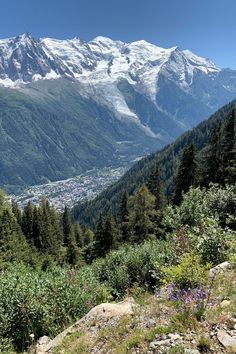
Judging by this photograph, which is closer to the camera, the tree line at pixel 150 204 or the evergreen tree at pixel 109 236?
the tree line at pixel 150 204

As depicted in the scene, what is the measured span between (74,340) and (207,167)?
5929 cm

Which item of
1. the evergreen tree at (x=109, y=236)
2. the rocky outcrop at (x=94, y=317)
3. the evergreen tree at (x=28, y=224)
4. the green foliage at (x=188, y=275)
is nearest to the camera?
the green foliage at (x=188, y=275)

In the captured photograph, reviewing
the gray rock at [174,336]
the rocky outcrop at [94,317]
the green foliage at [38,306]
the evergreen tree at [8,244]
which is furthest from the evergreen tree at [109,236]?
the gray rock at [174,336]

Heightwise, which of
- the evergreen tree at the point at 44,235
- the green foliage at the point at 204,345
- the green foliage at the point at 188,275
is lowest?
the evergreen tree at the point at 44,235

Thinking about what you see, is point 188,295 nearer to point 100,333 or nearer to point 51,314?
point 100,333

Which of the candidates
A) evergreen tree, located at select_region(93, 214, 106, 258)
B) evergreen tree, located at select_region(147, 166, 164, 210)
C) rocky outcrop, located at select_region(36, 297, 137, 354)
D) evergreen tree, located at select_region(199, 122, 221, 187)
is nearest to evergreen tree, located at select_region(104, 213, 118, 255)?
evergreen tree, located at select_region(93, 214, 106, 258)

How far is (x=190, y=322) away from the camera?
9680 mm

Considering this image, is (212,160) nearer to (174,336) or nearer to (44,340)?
(44,340)

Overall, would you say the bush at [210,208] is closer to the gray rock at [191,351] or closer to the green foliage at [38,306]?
the green foliage at [38,306]

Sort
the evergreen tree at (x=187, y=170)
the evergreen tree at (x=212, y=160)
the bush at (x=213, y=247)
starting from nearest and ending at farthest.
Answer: the bush at (x=213, y=247)
the evergreen tree at (x=212, y=160)
the evergreen tree at (x=187, y=170)

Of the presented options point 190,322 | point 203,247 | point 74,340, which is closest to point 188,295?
point 190,322

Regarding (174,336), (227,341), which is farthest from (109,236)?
(227,341)

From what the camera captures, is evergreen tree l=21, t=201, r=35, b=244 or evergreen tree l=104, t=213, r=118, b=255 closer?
evergreen tree l=104, t=213, r=118, b=255

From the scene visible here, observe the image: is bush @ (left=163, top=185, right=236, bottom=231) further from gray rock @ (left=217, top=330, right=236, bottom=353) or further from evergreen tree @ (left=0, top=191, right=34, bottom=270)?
evergreen tree @ (left=0, top=191, right=34, bottom=270)
